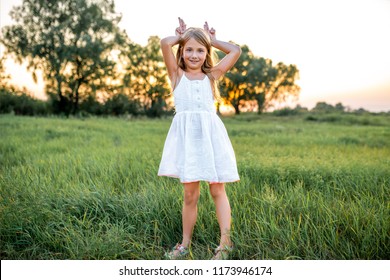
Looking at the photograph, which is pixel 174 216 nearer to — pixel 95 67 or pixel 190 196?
pixel 190 196

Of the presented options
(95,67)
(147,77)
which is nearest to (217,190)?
(95,67)

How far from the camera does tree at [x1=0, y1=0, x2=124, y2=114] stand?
8.57m

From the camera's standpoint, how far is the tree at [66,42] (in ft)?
28.1

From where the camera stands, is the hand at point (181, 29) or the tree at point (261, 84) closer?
the hand at point (181, 29)

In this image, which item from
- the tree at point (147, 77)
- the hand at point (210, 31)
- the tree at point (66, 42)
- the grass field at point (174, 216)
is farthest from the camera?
the tree at point (147, 77)

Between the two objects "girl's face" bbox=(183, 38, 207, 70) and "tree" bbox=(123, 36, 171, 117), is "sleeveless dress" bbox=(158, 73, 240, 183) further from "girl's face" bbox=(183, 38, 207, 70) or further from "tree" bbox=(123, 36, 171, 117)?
"tree" bbox=(123, 36, 171, 117)

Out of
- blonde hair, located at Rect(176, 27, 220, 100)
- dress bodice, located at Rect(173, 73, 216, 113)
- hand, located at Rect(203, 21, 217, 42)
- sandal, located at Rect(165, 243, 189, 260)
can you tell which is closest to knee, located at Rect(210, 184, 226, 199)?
sandal, located at Rect(165, 243, 189, 260)

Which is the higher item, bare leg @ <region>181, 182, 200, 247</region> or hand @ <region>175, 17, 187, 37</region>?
hand @ <region>175, 17, 187, 37</region>

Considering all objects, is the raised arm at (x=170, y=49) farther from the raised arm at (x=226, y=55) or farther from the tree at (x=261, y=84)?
the tree at (x=261, y=84)

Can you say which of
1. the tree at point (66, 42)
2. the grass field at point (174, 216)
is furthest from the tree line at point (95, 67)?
the grass field at point (174, 216)

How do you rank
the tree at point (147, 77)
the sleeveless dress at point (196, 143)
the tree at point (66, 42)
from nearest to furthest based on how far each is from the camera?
the sleeveless dress at point (196, 143) → the tree at point (66, 42) → the tree at point (147, 77)

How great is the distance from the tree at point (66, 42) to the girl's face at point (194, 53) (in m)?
4.57

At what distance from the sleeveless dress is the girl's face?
0.42 ft

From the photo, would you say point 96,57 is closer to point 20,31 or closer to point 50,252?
point 20,31
